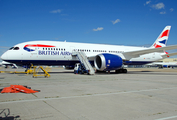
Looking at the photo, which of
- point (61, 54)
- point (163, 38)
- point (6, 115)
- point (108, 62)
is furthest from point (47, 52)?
point (163, 38)

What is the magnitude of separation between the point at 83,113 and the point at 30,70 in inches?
621

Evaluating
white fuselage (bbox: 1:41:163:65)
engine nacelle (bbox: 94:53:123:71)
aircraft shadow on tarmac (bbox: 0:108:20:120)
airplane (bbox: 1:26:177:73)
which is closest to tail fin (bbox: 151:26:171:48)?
airplane (bbox: 1:26:177:73)

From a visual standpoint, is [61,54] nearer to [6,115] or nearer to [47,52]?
[47,52]

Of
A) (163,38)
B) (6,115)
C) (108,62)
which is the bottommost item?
(6,115)

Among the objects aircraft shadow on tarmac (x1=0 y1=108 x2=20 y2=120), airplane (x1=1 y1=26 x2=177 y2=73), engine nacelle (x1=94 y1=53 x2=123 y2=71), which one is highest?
airplane (x1=1 y1=26 x2=177 y2=73)

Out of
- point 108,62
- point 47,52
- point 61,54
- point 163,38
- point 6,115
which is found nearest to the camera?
point 6,115

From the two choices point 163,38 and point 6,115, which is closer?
point 6,115

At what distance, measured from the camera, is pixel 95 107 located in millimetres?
4523

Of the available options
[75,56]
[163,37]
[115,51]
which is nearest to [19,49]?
[75,56]

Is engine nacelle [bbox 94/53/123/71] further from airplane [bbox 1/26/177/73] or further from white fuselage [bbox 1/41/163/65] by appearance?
white fuselage [bbox 1/41/163/65]

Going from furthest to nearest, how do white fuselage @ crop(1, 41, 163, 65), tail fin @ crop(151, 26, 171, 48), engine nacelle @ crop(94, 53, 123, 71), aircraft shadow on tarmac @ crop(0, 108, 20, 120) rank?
1. tail fin @ crop(151, 26, 171, 48)
2. engine nacelle @ crop(94, 53, 123, 71)
3. white fuselage @ crop(1, 41, 163, 65)
4. aircraft shadow on tarmac @ crop(0, 108, 20, 120)

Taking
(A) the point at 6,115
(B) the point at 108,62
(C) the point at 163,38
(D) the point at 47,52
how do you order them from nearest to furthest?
(A) the point at 6,115, (B) the point at 108,62, (D) the point at 47,52, (C) the point at 163,38

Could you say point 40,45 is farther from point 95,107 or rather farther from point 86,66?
point 95,107

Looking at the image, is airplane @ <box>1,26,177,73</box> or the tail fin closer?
airplane @ <box>1,26,177,73</box>
